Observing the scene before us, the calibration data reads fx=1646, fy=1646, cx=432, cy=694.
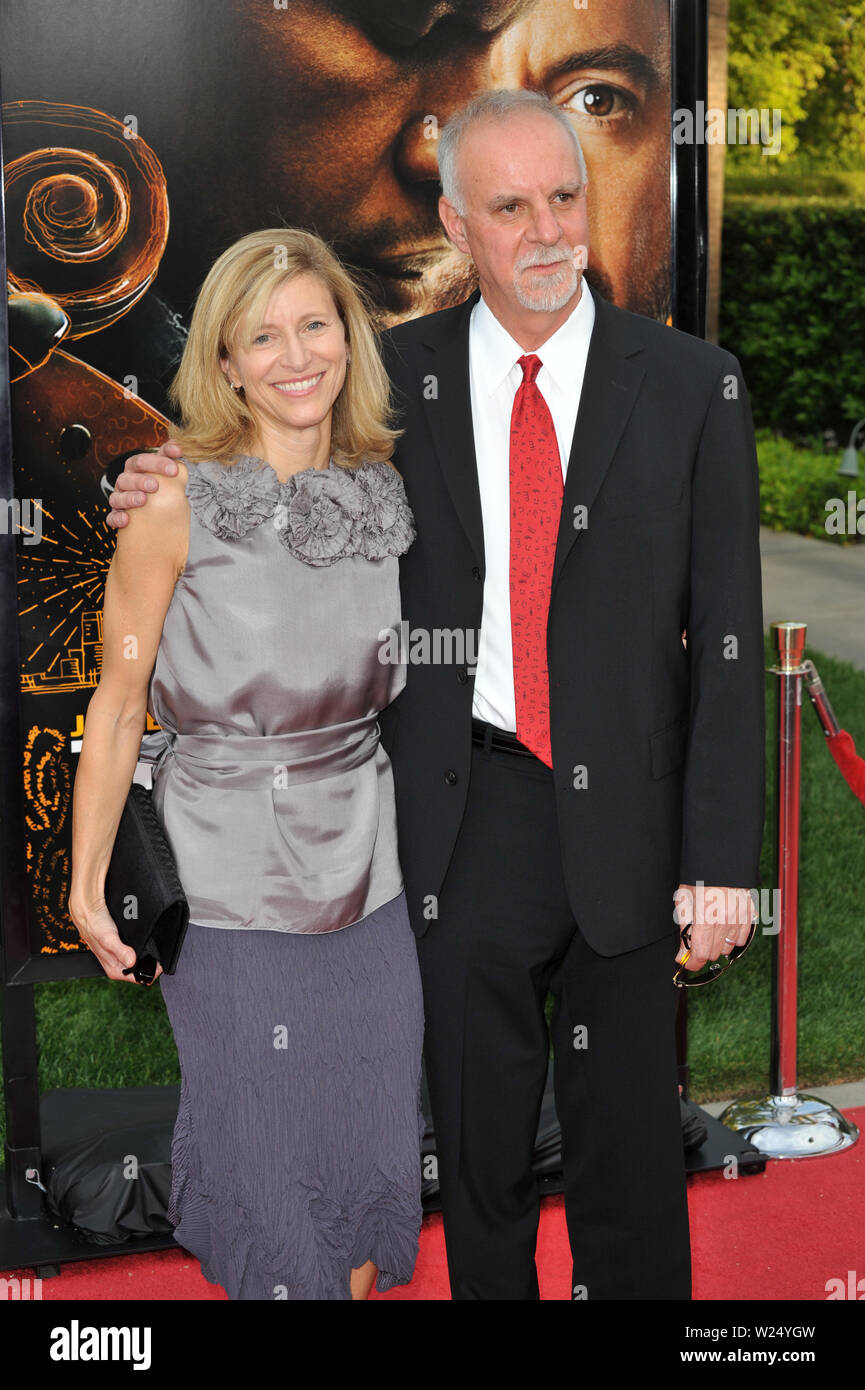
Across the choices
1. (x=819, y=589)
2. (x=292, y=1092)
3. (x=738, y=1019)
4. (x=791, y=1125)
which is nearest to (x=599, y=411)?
(x=292, y=1092)

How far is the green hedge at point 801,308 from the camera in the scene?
17.5 m

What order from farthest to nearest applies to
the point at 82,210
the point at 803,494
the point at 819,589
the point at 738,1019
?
the point at 803,494
the point at 819,589
the point at 738,1019
the point at 82,210

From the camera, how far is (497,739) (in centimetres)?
296

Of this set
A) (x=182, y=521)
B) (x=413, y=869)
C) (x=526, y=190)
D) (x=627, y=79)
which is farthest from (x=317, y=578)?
(x=627, y=79)

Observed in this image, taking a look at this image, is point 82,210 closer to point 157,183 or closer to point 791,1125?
point 157,183

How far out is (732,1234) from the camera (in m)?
3.98

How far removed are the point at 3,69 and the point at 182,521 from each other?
4.51ft

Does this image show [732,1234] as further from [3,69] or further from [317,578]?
[3,69]

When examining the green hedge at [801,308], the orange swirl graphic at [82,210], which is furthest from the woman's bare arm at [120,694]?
the green hedge at [801,308]

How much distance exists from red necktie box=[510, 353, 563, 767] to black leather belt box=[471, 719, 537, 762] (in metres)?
0.02

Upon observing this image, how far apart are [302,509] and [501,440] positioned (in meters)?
0.41

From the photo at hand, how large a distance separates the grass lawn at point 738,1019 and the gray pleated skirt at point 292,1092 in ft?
6.33

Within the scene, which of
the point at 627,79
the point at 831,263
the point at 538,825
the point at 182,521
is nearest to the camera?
the point at 182,521

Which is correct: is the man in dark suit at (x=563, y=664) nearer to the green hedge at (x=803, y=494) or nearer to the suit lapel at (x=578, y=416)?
the suit lapel at (x=578, y=416)
